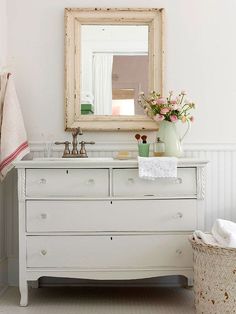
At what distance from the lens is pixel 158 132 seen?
10.6ft

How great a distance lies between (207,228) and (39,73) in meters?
1.57

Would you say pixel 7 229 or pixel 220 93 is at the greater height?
pixel 220 93

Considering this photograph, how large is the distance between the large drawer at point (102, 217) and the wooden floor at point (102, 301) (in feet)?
1.50

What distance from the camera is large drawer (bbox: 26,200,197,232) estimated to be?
2.85 metres

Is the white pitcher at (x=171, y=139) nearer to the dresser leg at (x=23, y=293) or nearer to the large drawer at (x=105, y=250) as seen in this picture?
the large drawer at (x=105, y=250)

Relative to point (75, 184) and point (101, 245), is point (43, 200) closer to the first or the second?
point (75, 184)

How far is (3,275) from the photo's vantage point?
332cm

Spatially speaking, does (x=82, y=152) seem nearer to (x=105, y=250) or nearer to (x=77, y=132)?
(x=77, y=132)

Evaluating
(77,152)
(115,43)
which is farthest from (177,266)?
(115,43)

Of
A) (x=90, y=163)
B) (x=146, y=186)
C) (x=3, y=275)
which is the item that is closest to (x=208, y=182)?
(x=146, y=186)

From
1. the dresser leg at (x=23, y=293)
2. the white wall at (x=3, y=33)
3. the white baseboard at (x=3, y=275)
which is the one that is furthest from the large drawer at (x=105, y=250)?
the white wall at (x=3, y=33)

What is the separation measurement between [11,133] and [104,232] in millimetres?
906

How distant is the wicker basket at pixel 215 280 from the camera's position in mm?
2436

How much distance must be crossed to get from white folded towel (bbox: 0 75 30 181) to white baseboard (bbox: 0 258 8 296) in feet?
1.93
